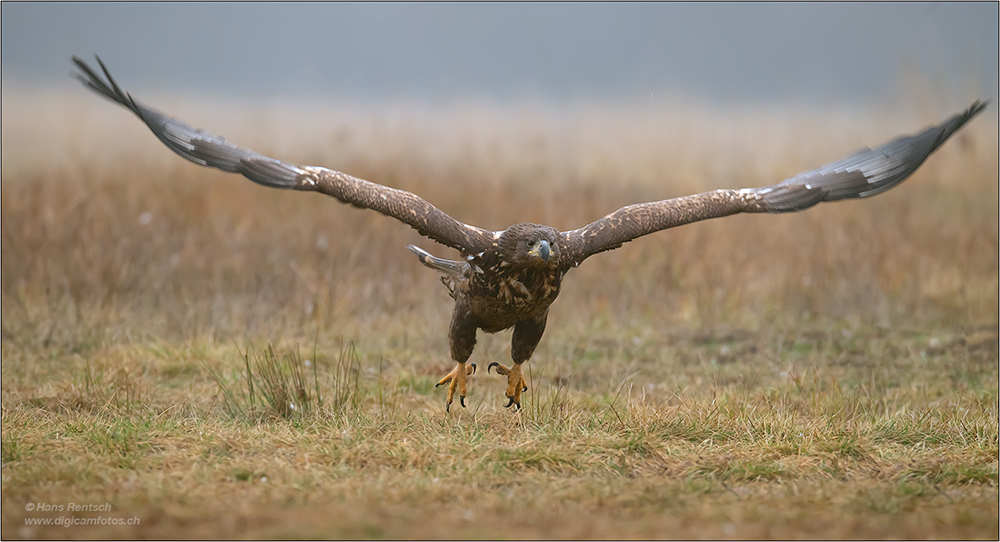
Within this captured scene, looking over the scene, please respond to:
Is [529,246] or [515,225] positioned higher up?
[515,225]

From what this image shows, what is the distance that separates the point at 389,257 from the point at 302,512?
551 centimetres

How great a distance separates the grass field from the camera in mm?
4262

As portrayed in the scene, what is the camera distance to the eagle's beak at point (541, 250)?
Result: 16.1 feet

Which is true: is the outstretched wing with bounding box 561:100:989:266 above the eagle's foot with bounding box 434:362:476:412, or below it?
above

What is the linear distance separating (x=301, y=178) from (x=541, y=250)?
1.52 meters

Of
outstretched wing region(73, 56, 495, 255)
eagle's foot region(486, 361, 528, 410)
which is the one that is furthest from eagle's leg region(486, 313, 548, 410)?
outstretched wing region(73, 56, 495, 255)

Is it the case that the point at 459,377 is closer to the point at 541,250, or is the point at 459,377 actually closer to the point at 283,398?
the point at 283,398

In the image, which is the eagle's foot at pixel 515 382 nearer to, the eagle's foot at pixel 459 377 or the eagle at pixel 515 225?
the eagle at pixel 515 225

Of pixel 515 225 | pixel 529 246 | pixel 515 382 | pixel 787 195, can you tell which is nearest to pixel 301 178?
pixel 515 225

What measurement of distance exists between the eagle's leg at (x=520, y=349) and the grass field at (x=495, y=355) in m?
0.39

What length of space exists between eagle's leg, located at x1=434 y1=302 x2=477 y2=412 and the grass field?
17cm

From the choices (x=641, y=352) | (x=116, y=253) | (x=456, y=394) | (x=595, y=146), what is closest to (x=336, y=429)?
(x=456, y=394)

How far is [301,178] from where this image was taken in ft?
18.1

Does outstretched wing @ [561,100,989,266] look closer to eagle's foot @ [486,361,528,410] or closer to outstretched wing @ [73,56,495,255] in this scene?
outstretched wing @ [73,56,495,255]
